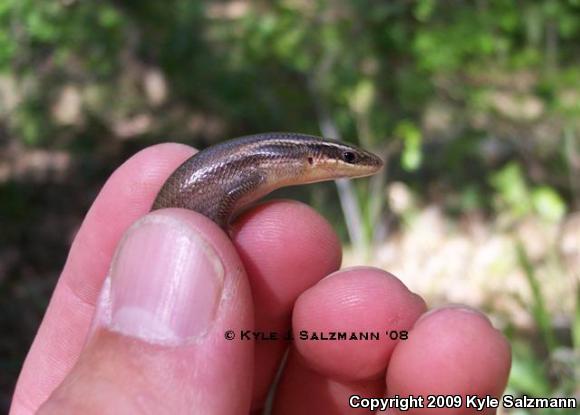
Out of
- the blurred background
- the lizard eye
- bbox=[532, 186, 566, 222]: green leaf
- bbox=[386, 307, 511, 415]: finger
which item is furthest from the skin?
bbox=[532, 186, 566, 222]: green leaf

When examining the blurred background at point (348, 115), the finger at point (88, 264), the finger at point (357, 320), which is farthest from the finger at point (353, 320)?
the blurred background at point (348, 115)

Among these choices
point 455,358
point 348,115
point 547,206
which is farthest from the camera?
point 348,115

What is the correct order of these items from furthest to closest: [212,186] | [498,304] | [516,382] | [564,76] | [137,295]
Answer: [564,76], [498,304], [516,382], [212,186], [137,295]

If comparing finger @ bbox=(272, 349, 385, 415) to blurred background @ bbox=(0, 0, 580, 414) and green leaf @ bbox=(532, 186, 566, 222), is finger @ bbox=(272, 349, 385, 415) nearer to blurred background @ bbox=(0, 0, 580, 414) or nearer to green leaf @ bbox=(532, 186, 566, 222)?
blurred background @ bbox=(0, 0, 580, 414)

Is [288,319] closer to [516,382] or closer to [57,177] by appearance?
[516,382]

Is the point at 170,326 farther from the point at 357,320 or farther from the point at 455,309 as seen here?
the point at 455,309

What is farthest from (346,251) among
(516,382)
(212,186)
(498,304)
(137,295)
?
(137,295)

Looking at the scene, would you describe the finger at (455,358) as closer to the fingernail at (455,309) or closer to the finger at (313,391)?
the fingernail at (455,309)

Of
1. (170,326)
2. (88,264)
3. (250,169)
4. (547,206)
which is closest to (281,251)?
(250,169)
